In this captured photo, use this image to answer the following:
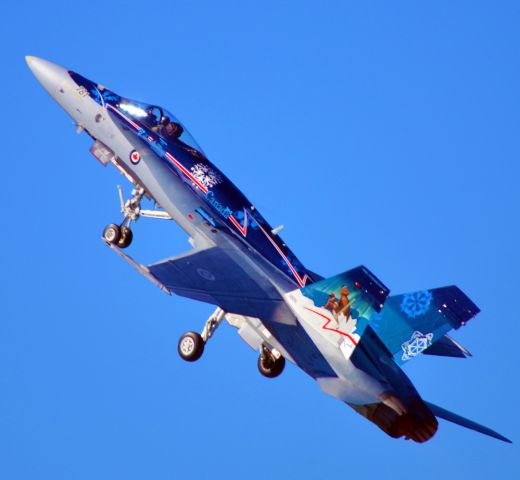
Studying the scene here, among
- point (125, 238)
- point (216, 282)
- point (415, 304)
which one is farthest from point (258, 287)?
point (125, 238)

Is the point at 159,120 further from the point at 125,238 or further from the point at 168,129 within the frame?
the point at 125,238

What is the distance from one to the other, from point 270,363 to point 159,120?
531 cm

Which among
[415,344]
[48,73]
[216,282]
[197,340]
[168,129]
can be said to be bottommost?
[197,340]

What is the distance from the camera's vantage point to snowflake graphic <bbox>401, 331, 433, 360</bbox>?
20259 mm

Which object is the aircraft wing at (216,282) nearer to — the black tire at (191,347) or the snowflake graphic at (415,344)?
the black tire at (191,347)

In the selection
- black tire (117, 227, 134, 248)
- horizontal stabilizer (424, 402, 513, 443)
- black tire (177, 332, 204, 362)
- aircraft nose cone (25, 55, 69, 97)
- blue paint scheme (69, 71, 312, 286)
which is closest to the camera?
horizontal stabilizer (424, 402, 513, 443)

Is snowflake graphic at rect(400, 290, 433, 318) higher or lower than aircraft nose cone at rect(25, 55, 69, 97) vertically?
lower

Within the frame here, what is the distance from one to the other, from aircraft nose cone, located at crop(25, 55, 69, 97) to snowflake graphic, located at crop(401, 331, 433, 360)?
963 centimetres

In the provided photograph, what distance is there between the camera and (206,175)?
2383 centimetres

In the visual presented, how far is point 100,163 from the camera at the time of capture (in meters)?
25.1

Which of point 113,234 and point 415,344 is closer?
point 415,344

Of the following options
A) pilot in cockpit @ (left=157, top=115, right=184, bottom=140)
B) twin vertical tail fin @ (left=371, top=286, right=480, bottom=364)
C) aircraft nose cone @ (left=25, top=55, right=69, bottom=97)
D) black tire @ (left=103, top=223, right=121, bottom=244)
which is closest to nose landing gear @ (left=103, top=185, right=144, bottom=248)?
black tire @ (left=103, top=223, right=121, bottom=244)

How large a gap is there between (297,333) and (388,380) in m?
1.91

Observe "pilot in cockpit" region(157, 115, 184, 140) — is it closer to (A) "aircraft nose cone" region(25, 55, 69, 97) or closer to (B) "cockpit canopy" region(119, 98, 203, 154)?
(B) "cockpit canopy" region(119, 98, 203, 154)
